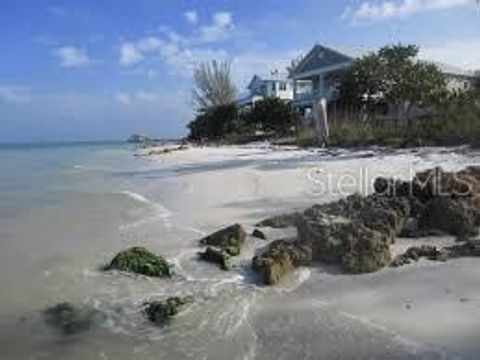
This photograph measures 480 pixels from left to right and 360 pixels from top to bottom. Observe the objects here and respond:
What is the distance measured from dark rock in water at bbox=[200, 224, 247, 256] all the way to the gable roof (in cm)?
4231

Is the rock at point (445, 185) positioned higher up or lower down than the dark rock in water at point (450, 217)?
higher up

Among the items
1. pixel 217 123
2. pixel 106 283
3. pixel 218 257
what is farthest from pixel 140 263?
pixel 217 123

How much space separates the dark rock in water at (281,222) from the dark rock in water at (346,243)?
4.88 ft

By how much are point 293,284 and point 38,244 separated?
181 inches

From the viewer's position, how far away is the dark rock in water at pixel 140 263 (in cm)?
792

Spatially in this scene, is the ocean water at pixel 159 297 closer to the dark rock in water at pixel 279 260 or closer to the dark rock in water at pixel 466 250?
the dark rock in water at pixel 279 260

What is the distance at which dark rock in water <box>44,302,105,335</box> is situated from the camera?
6238 millimetres

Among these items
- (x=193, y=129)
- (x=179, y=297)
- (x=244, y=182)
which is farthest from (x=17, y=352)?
(x=193, y=129)

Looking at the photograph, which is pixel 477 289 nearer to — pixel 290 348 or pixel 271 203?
pixel 290 348

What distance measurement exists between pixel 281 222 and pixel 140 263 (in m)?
2.53

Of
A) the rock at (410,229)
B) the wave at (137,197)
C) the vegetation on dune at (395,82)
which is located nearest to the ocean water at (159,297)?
the rock at (410,229)

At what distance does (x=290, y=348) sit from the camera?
551cm

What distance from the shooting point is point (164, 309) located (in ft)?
21.1

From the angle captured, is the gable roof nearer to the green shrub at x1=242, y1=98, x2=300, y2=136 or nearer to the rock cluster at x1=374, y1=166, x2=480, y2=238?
the green shrub at x1=242, y1=98, x2=300, y2=136
